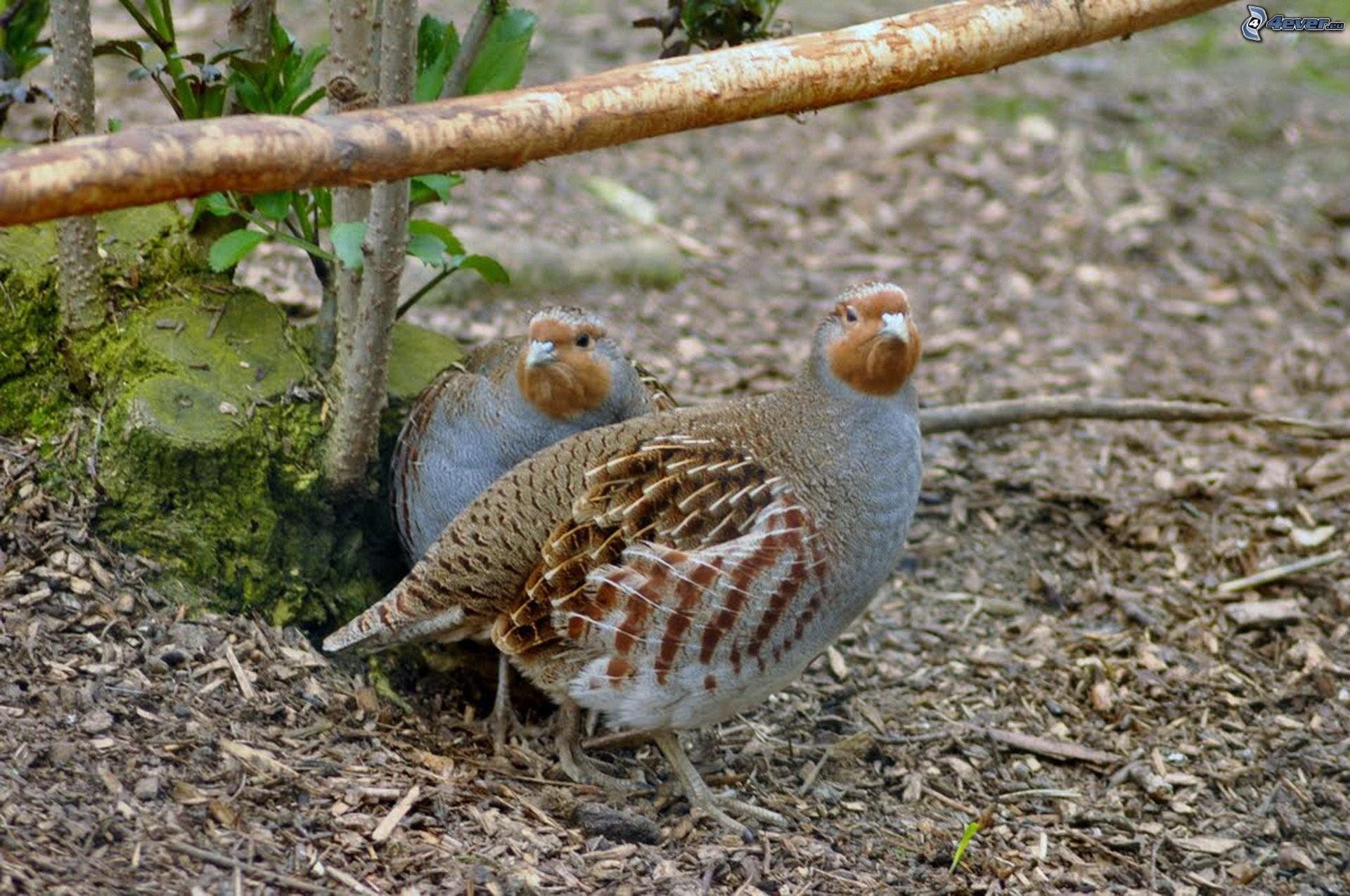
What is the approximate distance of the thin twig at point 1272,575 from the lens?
5.63 m

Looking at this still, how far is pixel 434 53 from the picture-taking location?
15.0ft

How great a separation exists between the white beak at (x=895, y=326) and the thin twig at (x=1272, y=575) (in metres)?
2.21

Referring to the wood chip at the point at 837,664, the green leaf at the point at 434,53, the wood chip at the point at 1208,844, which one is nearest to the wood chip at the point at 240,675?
the green leaf at the point at 434,53

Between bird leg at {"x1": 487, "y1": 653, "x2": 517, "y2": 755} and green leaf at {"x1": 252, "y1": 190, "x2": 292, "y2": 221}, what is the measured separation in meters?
1.54

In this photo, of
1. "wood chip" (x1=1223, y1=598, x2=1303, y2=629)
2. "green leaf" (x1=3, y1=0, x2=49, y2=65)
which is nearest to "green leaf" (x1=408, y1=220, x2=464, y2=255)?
"green leaf" (x1=3, y1=0, x2=49, y2=65)

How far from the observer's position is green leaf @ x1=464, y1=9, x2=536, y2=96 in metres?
4.42

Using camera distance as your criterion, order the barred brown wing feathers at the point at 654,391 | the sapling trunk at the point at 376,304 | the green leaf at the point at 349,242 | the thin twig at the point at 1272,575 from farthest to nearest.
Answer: the thin twig at the point at 1272,575 → the barred brown wing feathers at the point at 654,391 → the green leaf at the point at 349,242 → the sapling trunk at the point at 376,304

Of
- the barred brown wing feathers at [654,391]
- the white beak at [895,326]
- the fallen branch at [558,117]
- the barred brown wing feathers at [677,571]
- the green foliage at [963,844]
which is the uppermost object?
the fallen branch at [558,117]

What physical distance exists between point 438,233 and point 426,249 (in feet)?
1.42

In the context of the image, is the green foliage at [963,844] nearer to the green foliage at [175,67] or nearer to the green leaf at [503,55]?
the green leaf at [503,55]

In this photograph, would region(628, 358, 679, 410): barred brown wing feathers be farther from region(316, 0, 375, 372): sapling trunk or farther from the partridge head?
region(316, 0, 375, 372): sapling trunk

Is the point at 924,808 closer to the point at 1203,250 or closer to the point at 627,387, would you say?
the point at 627,387

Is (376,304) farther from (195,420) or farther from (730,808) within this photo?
(730,808)

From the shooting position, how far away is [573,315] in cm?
469
